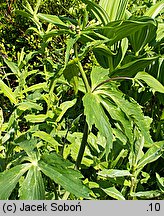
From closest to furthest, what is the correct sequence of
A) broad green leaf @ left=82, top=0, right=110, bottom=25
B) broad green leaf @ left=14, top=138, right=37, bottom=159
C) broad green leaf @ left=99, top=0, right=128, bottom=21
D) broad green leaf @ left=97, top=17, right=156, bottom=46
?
broad green leaf @ left=14, top=138, right=37, bottom=159 → broad green leaf @ left=97, top=17, right=156, bottom=46 → broad green leaf @ left=82, top=0, right=110, bottom=25 → broad green leaf @ left=99, top=0, right=128, bottom=21

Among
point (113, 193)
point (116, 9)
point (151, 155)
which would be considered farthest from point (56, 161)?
point (116, 9)

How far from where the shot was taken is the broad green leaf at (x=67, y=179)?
1179 mm

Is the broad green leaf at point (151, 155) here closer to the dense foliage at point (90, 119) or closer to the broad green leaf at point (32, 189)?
the dense foliage at point (90, 119)

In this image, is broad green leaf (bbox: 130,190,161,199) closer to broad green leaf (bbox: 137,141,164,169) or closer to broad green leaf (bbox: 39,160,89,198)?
broad green leaf (bbox: 137,141,164,169)

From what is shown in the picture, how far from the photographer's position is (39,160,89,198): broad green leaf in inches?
46.4

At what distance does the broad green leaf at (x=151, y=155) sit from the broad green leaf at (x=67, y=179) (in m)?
0.56

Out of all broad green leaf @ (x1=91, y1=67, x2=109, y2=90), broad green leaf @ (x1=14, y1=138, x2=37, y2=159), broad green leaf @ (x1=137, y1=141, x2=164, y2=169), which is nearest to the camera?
broad green leaf @ (x1=14, y1=138, x2=37, y2=159)

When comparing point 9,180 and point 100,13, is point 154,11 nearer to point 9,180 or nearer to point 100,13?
point 100,13

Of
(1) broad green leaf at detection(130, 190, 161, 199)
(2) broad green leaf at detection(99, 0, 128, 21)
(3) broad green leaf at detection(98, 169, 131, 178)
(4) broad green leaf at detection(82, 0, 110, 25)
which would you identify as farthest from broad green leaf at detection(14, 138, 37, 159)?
(2) broad green leaf at detection(99, 0, 128, 21)

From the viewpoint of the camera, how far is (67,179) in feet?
3.93

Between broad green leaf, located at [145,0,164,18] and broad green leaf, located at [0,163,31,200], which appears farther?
broad green leaf, located at [145,0,164,18]

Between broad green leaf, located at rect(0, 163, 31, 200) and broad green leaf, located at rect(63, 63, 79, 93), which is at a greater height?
broad green leaf, located at rect(63, 63, 79, 93)

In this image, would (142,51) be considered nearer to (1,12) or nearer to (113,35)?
(113,35)

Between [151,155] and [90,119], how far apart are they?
569mm
